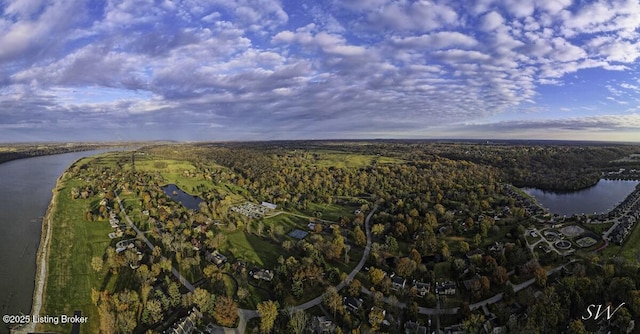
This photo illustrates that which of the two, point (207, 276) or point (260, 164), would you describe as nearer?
point (207, 276)

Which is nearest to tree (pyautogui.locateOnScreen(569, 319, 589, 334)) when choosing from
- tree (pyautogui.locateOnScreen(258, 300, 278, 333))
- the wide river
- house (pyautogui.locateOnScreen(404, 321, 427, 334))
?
house (pyautogui.locateOnScreen(404, 321, 427, 334))

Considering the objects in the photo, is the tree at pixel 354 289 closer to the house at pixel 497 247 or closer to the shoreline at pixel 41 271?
the house at pixel 497 247

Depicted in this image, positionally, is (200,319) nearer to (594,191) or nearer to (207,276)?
(207,276)

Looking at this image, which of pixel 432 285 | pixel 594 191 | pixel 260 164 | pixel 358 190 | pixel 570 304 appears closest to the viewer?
pixel 570 304

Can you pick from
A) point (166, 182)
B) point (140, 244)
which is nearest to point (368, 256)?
point (140, 244)

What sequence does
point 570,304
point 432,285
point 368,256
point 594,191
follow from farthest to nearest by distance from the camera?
point 594,191 → point 368,256 → point 432,285 → point 570,304

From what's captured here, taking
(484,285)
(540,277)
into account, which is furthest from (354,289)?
(540,277)
